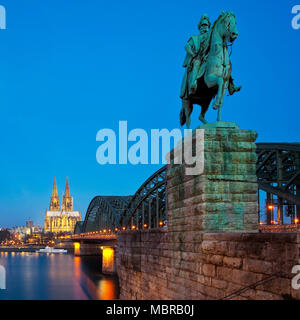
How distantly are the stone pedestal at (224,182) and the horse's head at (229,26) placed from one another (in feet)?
9.39

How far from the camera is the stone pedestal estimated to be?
431 inches

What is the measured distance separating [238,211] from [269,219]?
162 feet

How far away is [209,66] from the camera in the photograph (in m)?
12.9

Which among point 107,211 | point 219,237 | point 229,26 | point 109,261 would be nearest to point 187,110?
point 229,26

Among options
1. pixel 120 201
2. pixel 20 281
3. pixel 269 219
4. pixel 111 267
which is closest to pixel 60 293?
pixel 20 281

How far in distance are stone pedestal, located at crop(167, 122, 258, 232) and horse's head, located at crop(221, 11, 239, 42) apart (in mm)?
2863

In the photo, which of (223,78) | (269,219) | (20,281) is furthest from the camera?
(20,281)

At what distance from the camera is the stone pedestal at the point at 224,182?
11.0 m

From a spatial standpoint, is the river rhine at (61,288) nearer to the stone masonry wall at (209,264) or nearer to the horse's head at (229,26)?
the stone masonry wall at (209,264)

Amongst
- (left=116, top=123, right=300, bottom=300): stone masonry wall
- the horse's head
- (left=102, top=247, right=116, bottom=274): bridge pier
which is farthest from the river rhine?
the horse's head

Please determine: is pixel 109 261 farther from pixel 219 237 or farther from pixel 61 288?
pixel 219 237

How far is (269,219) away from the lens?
190ft

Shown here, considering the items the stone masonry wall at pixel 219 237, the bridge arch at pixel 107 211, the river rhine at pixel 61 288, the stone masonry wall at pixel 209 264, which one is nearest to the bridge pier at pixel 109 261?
the river rhine at pixel 61 288
